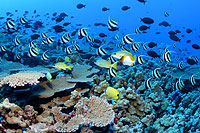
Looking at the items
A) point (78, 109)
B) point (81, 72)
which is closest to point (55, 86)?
point (81, 72)

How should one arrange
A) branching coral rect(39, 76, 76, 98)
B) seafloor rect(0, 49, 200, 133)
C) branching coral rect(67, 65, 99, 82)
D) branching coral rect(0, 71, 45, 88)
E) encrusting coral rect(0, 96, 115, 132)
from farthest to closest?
branching coral rect(67, 65, 99, 82), branching coral rect(39, 76, 76, 98), branching coral rect(0, 71, 45, 88), seafloor rect(0, 49, 200, 133), encrusting coral rect(0, 96, 115, 132)

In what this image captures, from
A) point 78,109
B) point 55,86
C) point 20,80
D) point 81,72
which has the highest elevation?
point 20,80

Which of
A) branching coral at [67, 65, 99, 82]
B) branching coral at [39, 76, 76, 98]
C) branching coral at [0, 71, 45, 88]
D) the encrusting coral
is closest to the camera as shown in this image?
the encrusting coral

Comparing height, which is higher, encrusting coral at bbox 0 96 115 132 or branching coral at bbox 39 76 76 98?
encrusting coral at bbox 0 96 115 132

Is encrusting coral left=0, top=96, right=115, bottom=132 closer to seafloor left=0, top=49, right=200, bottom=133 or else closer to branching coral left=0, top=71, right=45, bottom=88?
seafloor left=0, top=49, right=200, bottom=133

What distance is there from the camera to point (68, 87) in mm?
4070

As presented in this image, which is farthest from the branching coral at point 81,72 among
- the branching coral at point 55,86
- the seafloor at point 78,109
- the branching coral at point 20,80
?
the branching coral at point 20,80

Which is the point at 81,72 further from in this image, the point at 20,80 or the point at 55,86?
the point at 20,80

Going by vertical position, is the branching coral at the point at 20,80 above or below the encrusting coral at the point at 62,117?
above

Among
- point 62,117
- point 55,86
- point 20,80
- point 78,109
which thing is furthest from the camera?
point 55,86

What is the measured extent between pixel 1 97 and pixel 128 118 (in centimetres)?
330

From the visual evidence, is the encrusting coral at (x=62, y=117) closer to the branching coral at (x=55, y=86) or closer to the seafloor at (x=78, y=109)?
the seafloor at (x=78, y=109)

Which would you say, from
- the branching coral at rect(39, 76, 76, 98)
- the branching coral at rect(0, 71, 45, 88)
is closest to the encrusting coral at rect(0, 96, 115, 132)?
the branching coral at rect(0, 71, 45, 88)

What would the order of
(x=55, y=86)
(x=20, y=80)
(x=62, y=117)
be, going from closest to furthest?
(x=62, y=117) < (x=20, y=80) < (x=55, y=86)
